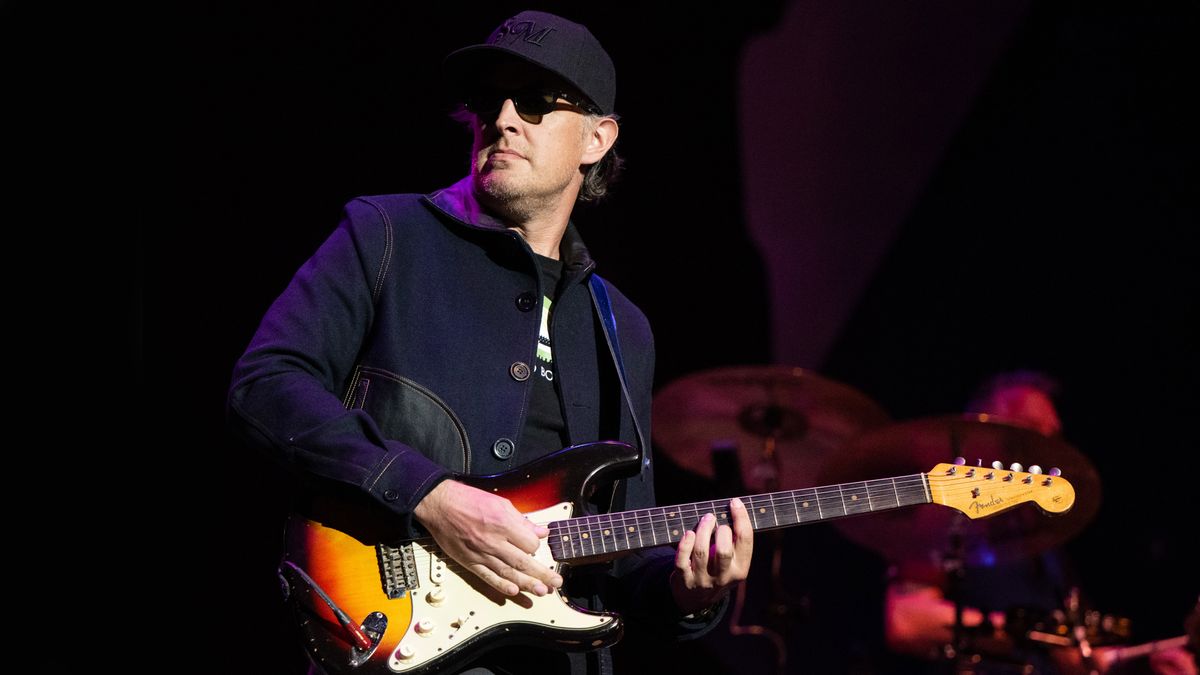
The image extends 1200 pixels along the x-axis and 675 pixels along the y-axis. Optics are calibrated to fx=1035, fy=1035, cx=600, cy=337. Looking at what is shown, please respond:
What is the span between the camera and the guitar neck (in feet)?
8.32

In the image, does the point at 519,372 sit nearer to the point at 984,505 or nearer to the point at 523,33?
the point at 523,33

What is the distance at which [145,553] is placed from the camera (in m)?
3.51

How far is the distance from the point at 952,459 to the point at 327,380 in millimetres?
3246

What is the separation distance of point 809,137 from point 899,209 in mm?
760

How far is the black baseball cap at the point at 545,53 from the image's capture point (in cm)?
288

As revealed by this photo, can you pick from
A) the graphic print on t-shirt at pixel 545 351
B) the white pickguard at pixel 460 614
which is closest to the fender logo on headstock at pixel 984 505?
the white pickguard at pixel 460 614

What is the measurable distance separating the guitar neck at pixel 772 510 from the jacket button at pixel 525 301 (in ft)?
1.90

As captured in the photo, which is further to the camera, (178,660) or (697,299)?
(697,299)

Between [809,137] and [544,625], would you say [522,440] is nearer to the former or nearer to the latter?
[544,625]

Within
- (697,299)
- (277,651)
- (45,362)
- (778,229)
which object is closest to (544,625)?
(277,651)

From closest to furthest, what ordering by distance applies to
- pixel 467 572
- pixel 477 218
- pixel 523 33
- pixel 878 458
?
1. pixel 467 572
2. pixel 477 218
3. pixel 523 33
4. pixel 878 458

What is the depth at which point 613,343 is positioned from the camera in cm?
291

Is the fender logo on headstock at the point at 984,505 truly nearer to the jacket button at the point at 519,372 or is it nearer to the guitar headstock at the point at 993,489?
the guitar headstock at the point at 993,489

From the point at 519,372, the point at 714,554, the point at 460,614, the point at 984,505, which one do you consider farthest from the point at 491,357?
the point at 984,505
